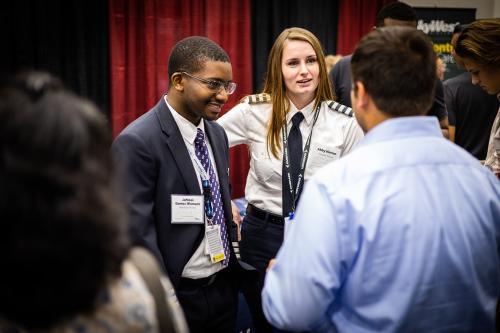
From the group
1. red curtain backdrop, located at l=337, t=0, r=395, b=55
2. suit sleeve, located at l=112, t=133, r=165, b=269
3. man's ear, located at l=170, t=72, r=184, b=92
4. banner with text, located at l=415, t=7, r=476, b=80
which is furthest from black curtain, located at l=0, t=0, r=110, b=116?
banner with text, located at l=415, t=7, r=476, b=80

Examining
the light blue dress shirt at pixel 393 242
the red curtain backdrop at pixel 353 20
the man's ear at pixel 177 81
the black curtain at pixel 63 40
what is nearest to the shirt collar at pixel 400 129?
the light blue dress shirt at pixel 393 242

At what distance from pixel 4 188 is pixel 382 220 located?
2.65ft

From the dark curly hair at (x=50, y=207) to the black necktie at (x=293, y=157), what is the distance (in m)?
1.60

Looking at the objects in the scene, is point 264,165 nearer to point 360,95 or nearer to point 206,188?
point 206,188

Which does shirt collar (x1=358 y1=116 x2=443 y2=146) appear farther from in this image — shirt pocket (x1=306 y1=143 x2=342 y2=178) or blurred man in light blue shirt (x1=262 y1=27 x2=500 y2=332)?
shirt pocket (x1=306 y1=143 x2=342 y2=178)

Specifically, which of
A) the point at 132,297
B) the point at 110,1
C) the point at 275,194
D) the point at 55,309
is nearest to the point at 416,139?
the point at 132,297

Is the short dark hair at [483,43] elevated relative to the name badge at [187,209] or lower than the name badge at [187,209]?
elevated

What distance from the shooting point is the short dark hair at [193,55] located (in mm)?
1901

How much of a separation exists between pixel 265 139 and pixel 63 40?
9.53ft

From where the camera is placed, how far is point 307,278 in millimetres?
1149

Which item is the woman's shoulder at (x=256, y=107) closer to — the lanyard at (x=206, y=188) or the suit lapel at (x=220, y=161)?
the suit lapel at (x=220, y=161)

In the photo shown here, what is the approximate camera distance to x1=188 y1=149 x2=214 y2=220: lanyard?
182 cm

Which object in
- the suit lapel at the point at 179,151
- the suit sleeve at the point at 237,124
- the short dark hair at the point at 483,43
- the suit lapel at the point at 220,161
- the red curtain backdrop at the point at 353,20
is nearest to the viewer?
the suit lapel at the point at 179,151

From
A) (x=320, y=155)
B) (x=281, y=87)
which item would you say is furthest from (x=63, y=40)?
(x=320, y=155)
